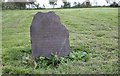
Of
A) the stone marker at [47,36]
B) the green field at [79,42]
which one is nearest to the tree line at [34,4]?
the green field at [79,42]

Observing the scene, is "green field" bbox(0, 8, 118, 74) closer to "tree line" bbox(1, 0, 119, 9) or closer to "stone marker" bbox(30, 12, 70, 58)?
"stone marker" bbox(30, 12, 70, 58)

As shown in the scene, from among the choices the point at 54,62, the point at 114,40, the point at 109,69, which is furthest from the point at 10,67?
the point at 114,40

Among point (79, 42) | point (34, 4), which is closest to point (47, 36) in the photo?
point (79, 42)

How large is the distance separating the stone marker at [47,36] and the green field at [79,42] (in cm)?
32

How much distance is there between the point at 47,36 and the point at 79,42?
64.8 inches

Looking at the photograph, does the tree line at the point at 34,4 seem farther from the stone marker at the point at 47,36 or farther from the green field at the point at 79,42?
the stone marker at the point at 47,36

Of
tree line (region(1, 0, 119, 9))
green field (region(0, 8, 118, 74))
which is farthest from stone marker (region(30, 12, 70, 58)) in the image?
tree line (region(1, 0, 119, 9))

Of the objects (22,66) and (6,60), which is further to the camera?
(6,60)

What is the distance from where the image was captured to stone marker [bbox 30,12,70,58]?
5.61 m

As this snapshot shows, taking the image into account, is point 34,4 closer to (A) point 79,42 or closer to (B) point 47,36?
(A) point 79,42

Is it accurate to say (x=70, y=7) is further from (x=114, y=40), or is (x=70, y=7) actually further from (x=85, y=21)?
(x=114, y=40)

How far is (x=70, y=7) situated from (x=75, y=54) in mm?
8800

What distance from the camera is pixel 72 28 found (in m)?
8.96

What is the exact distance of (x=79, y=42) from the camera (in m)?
7.14
